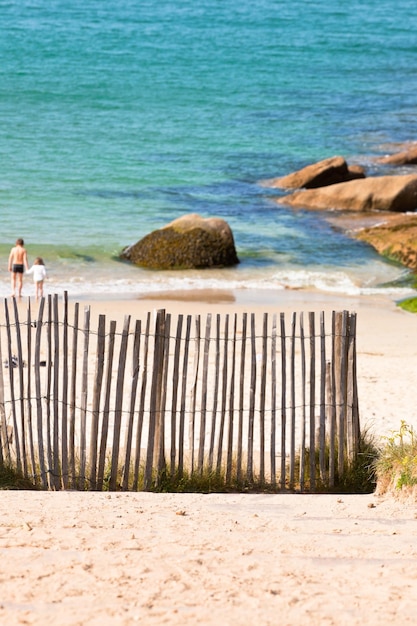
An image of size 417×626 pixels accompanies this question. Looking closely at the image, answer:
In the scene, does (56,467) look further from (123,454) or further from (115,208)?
(115,208)

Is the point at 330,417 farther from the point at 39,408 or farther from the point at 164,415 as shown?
the point at 39,408

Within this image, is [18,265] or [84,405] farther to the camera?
[18,265]

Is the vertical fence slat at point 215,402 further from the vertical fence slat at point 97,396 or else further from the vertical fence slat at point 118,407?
the vertical fence slat at point 97,396

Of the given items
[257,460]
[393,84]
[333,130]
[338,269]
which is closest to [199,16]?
[393,84]

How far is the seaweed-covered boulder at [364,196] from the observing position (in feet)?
84.6

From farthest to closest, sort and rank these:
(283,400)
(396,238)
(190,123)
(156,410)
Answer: (190,123), (396,238), (283,400), (156,410)

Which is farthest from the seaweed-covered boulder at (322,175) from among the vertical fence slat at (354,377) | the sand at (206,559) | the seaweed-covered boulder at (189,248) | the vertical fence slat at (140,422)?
the sand at (206,559)

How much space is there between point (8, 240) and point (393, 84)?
30075 mm

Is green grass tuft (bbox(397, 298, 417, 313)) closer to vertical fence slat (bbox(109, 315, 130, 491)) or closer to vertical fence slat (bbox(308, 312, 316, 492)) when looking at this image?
vertical fence slat (bbox(308, 312, 316, 492))

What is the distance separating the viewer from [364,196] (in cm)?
2606

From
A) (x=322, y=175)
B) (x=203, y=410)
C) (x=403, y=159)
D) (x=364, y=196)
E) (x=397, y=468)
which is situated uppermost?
(x=403, y=159)

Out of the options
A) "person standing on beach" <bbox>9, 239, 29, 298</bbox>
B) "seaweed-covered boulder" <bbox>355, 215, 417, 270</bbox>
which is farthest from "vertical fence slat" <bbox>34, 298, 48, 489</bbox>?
"seaweed-covered boulder" <bbox>355, 215, 417, 270</bbox>

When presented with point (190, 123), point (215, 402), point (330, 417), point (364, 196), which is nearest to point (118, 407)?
point (215, 402)

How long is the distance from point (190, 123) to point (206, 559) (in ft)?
114
